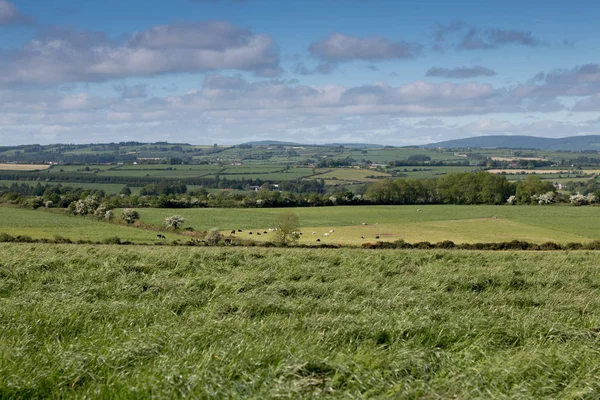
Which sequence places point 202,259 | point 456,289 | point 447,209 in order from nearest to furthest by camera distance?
1. point 456,289
2. point 202,259
3. point 447,209

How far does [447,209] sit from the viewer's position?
9450 centimetres

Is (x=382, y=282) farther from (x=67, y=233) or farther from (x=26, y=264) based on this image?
(x=67, y=233)

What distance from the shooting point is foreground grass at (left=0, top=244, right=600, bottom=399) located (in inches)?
178

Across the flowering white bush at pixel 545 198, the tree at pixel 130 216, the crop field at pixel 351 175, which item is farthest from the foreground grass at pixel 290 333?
the crop field at pixel 351 175

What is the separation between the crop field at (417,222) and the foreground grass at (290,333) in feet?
152

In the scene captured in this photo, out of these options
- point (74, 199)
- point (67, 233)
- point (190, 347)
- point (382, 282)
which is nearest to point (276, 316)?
point (190, 347)

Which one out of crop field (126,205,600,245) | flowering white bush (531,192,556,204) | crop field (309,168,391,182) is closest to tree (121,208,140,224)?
crop field (126,205,600,245)

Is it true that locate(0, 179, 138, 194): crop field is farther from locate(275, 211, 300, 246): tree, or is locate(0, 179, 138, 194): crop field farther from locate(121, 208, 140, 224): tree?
locate(275, 211, 300, 246): tree

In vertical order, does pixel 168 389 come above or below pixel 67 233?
A: above

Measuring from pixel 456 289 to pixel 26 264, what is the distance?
802 cm

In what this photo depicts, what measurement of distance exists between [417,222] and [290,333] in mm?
74543

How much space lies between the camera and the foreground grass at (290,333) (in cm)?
453

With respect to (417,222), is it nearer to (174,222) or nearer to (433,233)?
(433,233)

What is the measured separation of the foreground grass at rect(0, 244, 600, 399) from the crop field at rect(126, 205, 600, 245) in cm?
4628
